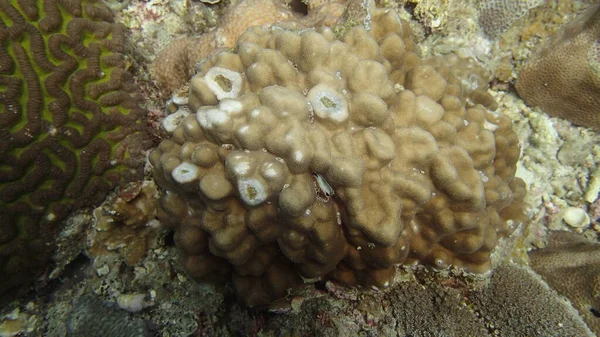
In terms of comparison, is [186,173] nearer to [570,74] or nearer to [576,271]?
[576,271]

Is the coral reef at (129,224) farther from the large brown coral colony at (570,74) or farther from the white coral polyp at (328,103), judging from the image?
the large brown coral colony at (570,74)

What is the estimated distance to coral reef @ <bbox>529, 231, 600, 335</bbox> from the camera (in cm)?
308

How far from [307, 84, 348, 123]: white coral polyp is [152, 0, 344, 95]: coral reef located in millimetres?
974

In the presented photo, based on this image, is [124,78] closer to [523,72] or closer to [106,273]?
[106,273]

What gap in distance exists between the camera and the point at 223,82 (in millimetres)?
2480

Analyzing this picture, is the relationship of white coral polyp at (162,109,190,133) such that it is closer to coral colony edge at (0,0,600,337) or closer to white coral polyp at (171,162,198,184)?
coral colony edge at (0,0,600,337)

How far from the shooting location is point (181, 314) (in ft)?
9.72

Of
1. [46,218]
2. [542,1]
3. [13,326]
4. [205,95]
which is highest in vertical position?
[542,1]

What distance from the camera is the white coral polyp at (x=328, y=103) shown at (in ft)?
7.41

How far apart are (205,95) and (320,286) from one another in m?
1.96

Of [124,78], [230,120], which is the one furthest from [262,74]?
[124,78]

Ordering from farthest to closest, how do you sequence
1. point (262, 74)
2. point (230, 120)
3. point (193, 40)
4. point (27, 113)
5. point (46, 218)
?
point (193, 40) < point (46, 218) < point (27, 113) < point (262, 74) < point (230, 120)

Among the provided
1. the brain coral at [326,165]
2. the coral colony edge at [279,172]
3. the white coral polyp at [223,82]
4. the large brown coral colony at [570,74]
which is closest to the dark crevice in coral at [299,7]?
the coral colony edge at [279,172]

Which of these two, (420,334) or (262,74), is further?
(420,334)
